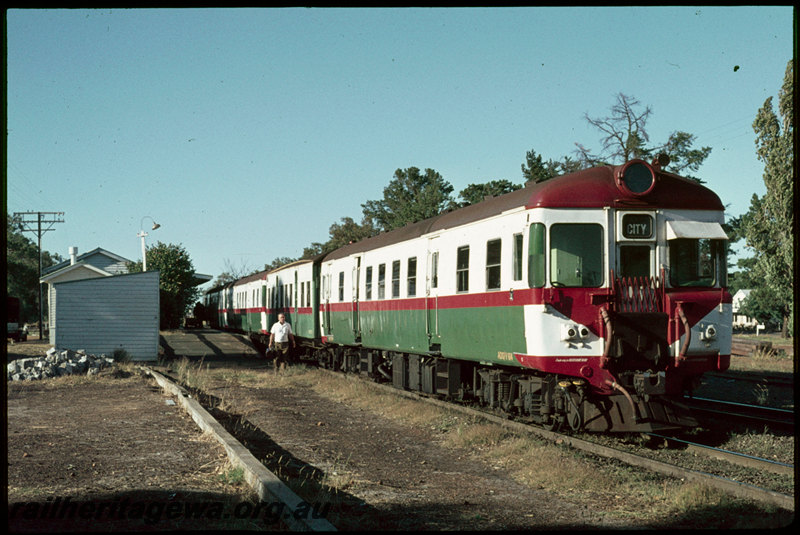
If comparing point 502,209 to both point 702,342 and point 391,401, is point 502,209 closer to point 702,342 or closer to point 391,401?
point 702,342

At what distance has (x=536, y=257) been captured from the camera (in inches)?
395

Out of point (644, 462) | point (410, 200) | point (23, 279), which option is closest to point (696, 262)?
point (644, 462)

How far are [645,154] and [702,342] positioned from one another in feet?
93.3

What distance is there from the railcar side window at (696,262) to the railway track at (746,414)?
241 centimetres

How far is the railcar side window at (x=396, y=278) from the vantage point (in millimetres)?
16156

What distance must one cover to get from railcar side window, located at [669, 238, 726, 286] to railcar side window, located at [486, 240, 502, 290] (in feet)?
7.44

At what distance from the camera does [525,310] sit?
10219 millimetres

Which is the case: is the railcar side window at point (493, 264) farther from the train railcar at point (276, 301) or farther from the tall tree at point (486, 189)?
the tall tree at point (486, 189)

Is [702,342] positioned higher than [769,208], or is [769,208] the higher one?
[769,208]

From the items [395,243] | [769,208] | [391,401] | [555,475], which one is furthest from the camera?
[769,208]

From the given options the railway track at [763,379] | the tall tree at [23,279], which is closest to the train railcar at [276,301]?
the railway track at [763,379]

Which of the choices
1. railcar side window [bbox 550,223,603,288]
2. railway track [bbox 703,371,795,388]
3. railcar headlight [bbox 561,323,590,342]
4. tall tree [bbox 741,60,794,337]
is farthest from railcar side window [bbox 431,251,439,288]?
tall tree [bbox 741,60,794,337]

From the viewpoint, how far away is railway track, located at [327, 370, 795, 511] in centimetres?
698

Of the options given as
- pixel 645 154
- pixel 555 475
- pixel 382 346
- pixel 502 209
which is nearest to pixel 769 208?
pixel 645 154
